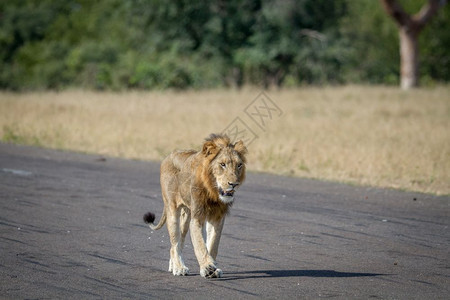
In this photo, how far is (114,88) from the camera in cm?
4341

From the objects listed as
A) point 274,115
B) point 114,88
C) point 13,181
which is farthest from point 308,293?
point 114,88

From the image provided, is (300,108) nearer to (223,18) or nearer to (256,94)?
(256,94)

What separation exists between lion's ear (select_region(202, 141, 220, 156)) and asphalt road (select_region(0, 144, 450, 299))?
46.0 inches

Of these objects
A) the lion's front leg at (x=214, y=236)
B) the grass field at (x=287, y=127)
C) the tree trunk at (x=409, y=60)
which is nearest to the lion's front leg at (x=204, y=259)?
the lion's front leg at (x=214, y=236)

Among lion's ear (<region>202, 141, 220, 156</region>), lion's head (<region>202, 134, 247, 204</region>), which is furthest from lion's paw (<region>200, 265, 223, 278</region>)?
lion's ear (<region>202, 141, 220, 156</region>)

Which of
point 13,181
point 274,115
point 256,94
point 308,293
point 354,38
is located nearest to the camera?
point 308,293

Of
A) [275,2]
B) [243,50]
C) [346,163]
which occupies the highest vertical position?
[275,2]

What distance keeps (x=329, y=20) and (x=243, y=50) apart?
17.5ft

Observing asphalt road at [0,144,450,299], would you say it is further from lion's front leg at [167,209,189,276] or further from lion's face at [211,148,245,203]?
lion's face at [211,148,245,203]

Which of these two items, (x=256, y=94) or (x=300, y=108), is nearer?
(x=300, y=108)

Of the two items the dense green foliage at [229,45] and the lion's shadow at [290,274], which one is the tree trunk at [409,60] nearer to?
the dense green foliage at [229,45]

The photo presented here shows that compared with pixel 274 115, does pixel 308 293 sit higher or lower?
lower

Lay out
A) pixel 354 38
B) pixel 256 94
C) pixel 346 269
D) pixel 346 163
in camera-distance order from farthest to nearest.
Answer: pixel 354 38 → pixel 256 94 → pixel 346 163 → pixel 346 269

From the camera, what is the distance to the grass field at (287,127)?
1662 centimetres
